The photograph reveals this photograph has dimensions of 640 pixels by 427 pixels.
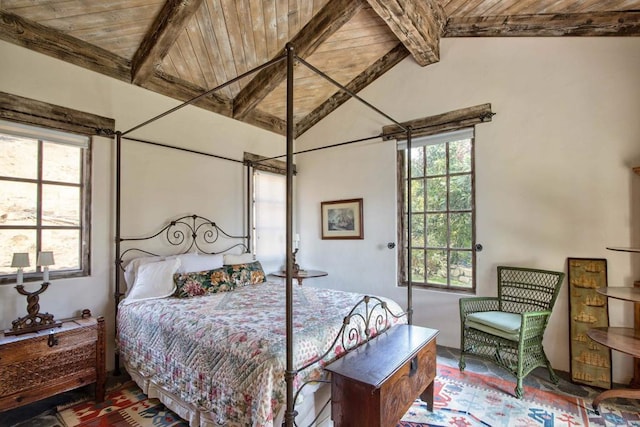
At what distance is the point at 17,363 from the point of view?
6.77ft

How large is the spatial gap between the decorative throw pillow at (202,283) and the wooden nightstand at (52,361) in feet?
2.10

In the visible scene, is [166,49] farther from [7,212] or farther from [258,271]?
[258,271]

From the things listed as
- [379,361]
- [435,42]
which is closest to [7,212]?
[379,361]

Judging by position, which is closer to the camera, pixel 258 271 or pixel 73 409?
pixel 73 409

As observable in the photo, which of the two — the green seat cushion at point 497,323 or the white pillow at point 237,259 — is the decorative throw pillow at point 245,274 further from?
the green seat cushion at point 497,323

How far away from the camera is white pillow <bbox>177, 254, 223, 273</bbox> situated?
314 cm

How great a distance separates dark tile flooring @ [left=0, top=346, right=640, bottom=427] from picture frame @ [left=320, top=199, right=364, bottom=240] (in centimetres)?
181

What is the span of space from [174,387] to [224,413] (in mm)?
587

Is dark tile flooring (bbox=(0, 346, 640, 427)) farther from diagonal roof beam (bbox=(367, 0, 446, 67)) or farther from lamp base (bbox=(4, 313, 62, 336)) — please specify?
diagonal roof beam (bbox=(367, 0, 446, 67))

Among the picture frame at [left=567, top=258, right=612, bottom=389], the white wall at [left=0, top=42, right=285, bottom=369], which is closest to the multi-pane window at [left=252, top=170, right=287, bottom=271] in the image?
the white wall at [left=0, top=42, right=285, bottom=369]

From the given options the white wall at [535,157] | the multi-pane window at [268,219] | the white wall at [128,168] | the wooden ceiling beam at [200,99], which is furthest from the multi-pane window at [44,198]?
the white wall at [535,157]

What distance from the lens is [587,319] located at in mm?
2754

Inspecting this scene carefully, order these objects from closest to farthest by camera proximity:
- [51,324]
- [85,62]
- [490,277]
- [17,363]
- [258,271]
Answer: [17,363] < [51,324] < [85,62] < [490,277] < [258,271]

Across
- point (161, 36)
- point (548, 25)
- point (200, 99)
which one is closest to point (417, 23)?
point (548, 25)
